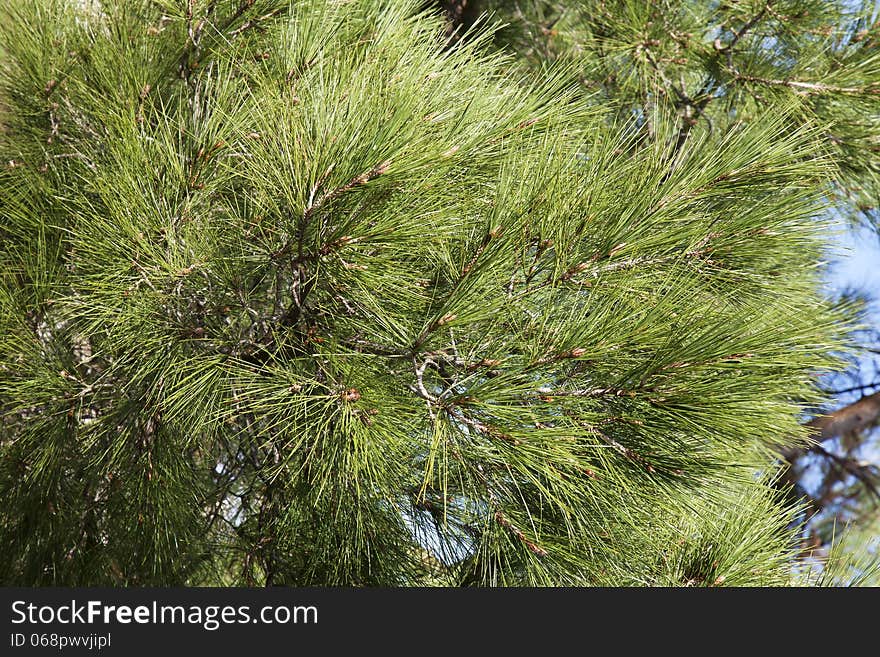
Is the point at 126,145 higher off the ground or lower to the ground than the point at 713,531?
higher

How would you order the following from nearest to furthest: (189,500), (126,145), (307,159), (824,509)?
1. (307,159)
2. (126,145)
3. (189,500)
4. (824,509)

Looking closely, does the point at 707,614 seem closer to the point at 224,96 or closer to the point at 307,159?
the point at 307,159

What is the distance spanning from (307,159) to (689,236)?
42 cm

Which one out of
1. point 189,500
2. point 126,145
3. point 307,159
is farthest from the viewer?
point 189,500

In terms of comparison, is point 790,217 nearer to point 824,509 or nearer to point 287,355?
point 287,355

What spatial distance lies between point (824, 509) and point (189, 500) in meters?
1.96

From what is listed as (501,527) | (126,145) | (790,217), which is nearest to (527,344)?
(501,527)

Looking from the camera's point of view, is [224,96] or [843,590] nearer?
[843,590]

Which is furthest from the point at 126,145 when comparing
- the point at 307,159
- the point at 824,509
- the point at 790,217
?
the point at 824,509

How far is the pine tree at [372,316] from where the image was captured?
0.72m

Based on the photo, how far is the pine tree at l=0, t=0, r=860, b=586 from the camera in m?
0.72

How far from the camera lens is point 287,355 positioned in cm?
87

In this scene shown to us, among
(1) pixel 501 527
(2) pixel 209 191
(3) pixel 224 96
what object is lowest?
(1) pixel 501 527

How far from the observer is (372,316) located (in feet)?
2.61
